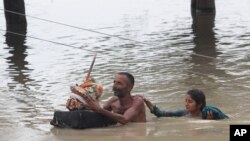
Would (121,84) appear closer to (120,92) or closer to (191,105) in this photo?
(120,92)

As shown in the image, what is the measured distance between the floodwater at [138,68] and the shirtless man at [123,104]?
0.38 ft

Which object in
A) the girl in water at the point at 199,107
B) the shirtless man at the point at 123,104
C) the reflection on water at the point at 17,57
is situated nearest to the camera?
the shirtless man at the point at 123,104

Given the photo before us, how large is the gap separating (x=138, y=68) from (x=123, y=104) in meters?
5.10

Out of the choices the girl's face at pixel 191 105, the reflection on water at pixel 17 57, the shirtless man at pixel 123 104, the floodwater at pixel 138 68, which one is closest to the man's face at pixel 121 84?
the shirtless man at pixel 123 104

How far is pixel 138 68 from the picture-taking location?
1102cm

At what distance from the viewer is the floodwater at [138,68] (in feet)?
18.7

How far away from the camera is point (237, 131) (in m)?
4.58

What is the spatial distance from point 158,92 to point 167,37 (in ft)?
21.4

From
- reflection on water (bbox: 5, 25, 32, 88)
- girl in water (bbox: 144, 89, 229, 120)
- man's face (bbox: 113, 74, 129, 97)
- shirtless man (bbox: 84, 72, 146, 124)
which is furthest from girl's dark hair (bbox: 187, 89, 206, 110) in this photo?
reflection on water (bbox: 5, 25, 32, 88)

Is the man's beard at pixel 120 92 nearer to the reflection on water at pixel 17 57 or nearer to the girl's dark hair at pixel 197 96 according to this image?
the girl's dark hair at pixel 197 96

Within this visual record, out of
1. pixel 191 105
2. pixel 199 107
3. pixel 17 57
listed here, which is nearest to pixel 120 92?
pixel 191 105

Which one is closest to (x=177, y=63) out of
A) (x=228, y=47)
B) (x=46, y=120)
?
(x=228, y=47)

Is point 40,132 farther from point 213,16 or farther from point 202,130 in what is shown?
point 213,16

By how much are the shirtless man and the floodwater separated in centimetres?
12
